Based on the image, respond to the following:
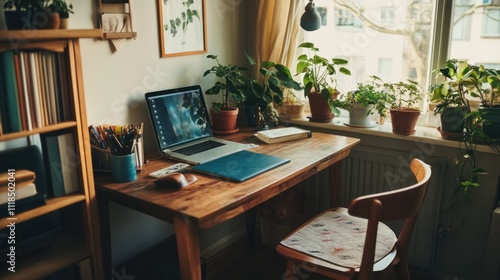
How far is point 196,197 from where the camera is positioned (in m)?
1.47

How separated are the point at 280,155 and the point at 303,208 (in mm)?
671

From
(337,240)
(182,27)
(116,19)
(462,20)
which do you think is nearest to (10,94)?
A: (116,19)

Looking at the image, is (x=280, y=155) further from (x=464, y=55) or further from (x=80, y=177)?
(x=464, y=55)

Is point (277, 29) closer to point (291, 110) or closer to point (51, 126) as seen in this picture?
point (291, 110)

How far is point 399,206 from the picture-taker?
134 cm

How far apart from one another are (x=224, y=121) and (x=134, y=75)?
0.52 metres

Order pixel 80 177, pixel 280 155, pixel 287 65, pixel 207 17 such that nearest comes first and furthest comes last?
pixel 80 177
pixel 280 155
pixel 207 17
pixel 287 65

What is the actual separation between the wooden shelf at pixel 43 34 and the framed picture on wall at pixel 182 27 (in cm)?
72

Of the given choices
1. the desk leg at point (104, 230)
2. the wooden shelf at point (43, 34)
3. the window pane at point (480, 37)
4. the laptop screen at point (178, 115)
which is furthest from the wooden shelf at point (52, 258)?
the window pane at point (480, 37)

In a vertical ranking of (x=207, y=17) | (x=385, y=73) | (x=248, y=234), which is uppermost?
(x=207, y=17)

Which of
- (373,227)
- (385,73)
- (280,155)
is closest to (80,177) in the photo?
(280,155)

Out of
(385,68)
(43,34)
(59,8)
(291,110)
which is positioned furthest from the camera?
(291,110)

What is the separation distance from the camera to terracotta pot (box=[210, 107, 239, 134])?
221 centimetres

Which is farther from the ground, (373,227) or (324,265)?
(373,227)
